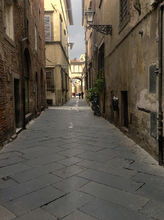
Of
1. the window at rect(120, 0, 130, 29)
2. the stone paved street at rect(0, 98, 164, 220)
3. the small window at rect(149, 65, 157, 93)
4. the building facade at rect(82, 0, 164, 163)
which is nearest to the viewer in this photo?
the stone paved street at rect(0, 98, 164, 220)

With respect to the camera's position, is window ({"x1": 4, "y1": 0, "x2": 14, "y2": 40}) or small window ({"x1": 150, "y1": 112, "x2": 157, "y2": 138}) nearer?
small window ({"x1": 150, "y1": 112, "x2": 157, "y2": 138})

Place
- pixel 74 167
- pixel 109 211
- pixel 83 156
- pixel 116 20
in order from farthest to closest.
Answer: pixel 116 20 < pixel 83 156 < pixel 74 167 < pixel 109 211

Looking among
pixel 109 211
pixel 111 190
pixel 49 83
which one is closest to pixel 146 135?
pixel 111 190

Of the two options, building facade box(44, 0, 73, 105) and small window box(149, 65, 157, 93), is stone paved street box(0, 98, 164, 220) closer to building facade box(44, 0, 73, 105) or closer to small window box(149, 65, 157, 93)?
small window box(149, 65, 157, 93)

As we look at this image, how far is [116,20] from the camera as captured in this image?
8.14 meters

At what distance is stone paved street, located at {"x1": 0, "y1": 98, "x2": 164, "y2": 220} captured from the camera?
2.57m

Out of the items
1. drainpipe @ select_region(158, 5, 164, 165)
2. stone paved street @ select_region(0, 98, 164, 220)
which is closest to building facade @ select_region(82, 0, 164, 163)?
drainpipe @ select_region(158, 5, 164, 165)

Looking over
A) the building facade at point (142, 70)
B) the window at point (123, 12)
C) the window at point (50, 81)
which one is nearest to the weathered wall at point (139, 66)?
the building facade at point (142, 70)

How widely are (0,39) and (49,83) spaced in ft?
50.6

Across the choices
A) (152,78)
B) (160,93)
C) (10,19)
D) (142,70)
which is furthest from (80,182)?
(10,19)

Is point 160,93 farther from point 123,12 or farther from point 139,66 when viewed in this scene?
point 123,12

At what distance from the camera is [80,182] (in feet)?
11.2

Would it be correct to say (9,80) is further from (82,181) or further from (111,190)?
(111,190)

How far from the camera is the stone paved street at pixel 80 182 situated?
8.43ft
